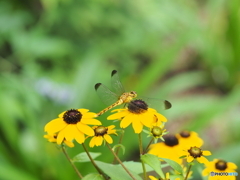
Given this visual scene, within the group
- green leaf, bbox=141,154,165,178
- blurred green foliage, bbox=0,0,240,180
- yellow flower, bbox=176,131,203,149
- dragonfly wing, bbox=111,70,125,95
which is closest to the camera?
green leaf, bbox=141,154,165,178

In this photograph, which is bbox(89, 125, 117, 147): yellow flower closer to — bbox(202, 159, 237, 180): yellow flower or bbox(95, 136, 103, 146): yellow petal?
bbox(95, 136, 103, 146): yellow petal

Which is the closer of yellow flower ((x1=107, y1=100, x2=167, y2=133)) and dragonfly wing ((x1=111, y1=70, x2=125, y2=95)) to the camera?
yellow flower ((x1=107, y1=100, x2=167, y2=133))

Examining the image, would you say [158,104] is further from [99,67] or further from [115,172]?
[99,67]

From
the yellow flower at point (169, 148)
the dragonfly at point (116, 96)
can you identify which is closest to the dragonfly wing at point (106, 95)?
the dragonfly at point (116, 96)

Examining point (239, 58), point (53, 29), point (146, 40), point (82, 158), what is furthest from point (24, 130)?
point (82, 158)

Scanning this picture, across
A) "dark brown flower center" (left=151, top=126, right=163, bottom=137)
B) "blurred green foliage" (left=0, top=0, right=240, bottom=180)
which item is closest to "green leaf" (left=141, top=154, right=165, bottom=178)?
"dark brown flower center" (left=151, top=126, right=163, bottom=137)

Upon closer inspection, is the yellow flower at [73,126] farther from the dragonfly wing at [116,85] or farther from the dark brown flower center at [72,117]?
the dragonfly wing at [116,85]
